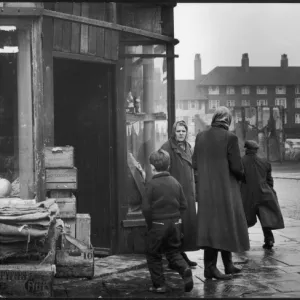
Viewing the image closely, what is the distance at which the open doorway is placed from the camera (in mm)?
8477

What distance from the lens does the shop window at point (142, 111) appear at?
858 cm

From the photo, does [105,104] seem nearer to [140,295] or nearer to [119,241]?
[119,241]

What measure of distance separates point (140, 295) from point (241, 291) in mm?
972

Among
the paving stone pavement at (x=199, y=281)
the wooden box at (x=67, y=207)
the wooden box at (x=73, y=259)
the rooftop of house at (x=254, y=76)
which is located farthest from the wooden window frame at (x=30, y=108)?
the rooftop of house at (x=254, y=76)

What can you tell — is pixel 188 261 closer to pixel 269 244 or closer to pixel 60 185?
pixel 60 185

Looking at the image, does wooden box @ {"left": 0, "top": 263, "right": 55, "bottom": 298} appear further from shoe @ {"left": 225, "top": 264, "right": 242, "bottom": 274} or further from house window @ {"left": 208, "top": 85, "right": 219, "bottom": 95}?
house window @ {"left": 208, "top": 85, "right": 219, "bottom": 95}

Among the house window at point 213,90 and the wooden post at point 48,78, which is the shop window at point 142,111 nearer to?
the wooden post at point 48,78

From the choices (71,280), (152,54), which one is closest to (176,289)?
(71,280)

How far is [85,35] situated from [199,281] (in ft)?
10.3

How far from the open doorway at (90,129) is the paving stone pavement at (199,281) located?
75 cm

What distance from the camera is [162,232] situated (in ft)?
20.4

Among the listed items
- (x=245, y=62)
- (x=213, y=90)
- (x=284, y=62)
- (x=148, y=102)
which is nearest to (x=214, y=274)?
(x=148, y=102)

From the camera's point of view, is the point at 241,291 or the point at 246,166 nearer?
the point at 241,291

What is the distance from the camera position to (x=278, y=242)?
1002cm
